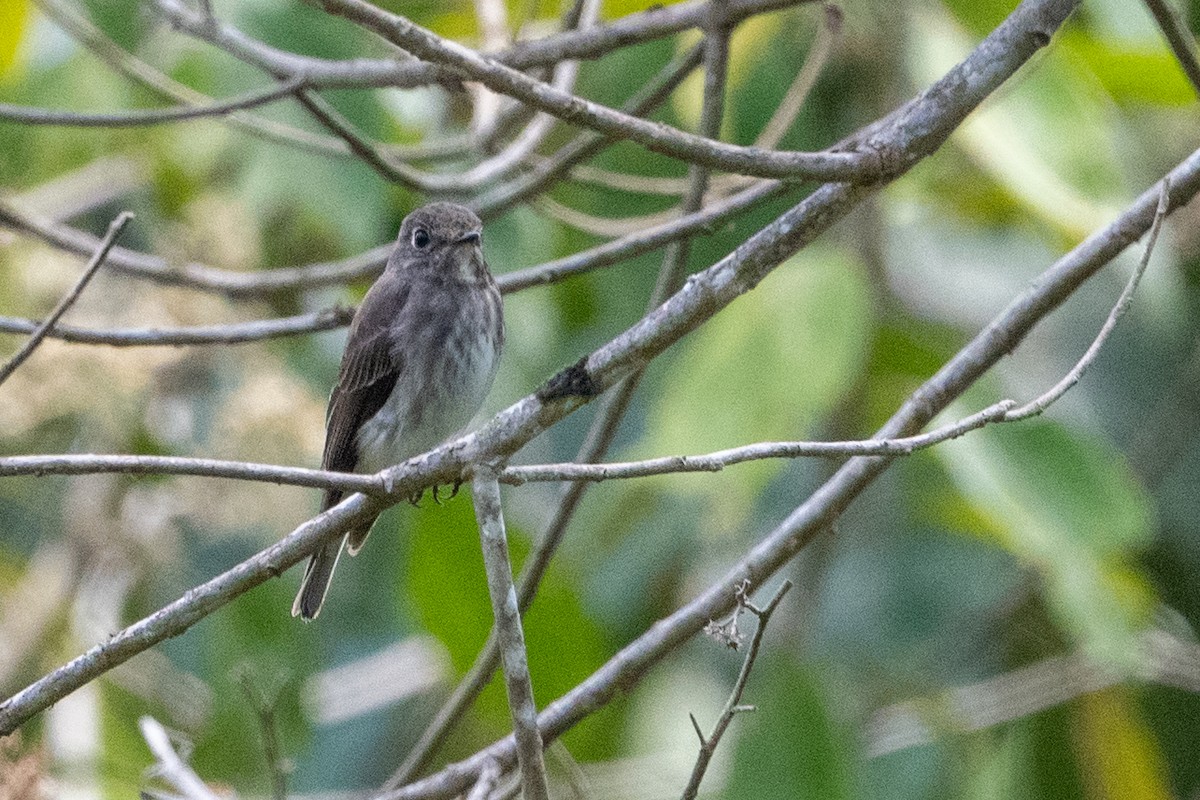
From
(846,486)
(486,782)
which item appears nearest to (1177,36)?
(846,486)

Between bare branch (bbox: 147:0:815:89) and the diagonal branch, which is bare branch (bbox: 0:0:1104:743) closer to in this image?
the diagonal branch

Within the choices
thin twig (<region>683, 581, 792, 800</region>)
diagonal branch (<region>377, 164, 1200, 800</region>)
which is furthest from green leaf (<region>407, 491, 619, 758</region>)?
thin twig (<region>683, 581, 792, 800</region>)

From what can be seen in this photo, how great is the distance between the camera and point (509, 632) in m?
2.71

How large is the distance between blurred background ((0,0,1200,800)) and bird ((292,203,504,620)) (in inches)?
7.5

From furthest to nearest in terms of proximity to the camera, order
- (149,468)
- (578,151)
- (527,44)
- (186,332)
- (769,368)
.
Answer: (769,368) → (578,151) → (527,44) → (186,332) → (149,468)

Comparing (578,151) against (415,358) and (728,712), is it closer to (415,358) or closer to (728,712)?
(415,358)

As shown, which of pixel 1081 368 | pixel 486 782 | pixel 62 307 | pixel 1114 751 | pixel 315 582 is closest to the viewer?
pixel 1081 368

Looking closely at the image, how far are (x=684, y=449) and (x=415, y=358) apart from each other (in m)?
0.84

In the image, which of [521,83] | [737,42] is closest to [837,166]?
[521,83]

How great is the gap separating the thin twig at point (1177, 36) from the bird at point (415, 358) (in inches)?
75.7

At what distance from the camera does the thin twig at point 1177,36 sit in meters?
3.40

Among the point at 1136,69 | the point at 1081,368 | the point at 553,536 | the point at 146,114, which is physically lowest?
the point at 1081,368

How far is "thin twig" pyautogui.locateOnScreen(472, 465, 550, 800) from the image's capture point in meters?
2.68

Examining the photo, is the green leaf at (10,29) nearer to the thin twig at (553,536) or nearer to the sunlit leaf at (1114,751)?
the thin twig at (553,536)
